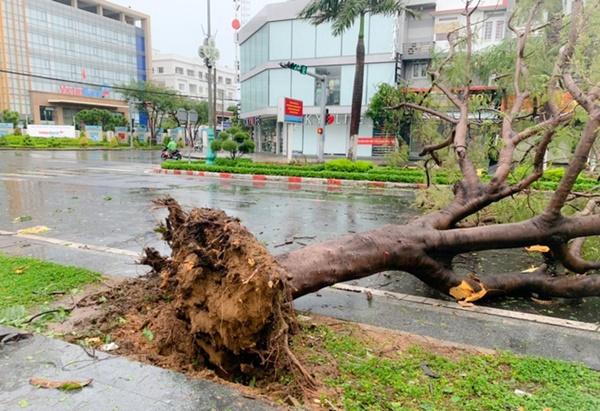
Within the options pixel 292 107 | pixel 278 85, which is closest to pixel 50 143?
pixel 278 85

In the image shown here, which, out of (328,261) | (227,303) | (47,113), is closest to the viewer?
(227,303)

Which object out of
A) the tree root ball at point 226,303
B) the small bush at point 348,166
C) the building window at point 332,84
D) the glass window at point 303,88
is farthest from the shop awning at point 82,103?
the tree root ball at point 226,303

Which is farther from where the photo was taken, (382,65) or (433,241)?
(382,65)

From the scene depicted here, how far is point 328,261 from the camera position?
11.9ft

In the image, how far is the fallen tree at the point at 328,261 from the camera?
2783 millimetres

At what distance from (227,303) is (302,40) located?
3154 cm

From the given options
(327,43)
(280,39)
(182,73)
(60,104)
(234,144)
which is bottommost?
(234,144)

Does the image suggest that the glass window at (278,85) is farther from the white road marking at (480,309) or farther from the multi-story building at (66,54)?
the multi-story building at (66,54)

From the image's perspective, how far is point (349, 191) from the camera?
47.4 feet

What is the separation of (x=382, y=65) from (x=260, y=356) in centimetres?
2928

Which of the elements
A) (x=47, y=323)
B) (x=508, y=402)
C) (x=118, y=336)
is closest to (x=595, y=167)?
(x=508, y=402)

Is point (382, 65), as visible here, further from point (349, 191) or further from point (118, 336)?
point (118, 336)

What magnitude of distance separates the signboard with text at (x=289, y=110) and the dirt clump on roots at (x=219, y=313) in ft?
62.5

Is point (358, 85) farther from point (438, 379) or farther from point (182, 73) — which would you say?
point (182, 73)
